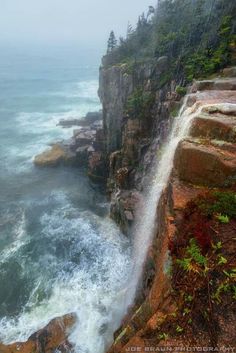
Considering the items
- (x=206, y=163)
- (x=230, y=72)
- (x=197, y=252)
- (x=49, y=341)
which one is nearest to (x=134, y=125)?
(x=230, y=72)

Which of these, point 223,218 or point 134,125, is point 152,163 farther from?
point 223,218

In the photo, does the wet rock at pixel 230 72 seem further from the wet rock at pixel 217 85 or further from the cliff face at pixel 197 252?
the cliff face at pixel 197 252

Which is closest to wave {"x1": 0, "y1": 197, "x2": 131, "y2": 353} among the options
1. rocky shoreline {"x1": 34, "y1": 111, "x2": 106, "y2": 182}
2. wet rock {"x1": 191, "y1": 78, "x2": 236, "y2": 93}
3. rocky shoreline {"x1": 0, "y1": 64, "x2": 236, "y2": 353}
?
rocky shoreline {"x1": 0, "y1": 64, "x2": 236, "y2": 353}

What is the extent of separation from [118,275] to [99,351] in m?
6.96

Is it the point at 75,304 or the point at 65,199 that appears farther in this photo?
the point at 65,199

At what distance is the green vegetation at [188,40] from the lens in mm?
27438

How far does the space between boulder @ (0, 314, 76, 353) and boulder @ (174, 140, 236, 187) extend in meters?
13.1

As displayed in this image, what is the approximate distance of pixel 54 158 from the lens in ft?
142

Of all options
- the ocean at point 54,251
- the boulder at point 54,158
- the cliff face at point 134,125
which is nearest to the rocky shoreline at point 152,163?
the boulder at point 54,158

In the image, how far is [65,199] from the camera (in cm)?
3594

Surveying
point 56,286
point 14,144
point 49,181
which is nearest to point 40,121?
point 14,144

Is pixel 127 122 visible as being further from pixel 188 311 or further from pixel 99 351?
pixel 188 311

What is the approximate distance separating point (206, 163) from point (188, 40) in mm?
26793

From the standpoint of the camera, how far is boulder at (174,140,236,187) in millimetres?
12391
